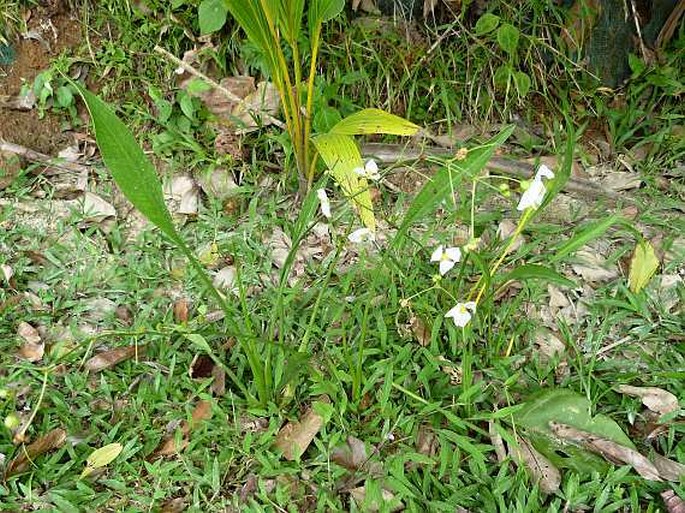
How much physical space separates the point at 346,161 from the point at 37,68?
1.19 metres

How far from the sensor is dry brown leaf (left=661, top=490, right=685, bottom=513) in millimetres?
1489

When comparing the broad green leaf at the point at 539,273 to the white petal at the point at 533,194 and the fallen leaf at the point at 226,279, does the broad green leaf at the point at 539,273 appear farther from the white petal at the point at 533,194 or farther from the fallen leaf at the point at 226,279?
the fallen leaf at the point at 226,279

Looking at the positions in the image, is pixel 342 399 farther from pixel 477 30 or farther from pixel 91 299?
pixel 477 30

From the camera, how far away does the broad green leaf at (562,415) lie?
5.26 feet

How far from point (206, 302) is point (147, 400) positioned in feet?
1.11

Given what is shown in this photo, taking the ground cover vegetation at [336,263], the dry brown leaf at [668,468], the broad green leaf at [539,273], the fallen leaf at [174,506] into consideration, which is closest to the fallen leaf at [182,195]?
the ground cover vegetation at [336,263]

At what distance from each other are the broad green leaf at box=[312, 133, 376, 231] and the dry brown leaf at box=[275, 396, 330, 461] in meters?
0.54

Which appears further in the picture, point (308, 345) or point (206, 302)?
point (206, 302)

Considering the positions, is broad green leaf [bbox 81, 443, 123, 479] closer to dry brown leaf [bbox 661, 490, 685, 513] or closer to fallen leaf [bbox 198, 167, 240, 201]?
fallen leaf [bbox 198, 167, 240, 201]

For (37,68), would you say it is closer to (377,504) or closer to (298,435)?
(298,435)

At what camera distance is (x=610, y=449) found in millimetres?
1581

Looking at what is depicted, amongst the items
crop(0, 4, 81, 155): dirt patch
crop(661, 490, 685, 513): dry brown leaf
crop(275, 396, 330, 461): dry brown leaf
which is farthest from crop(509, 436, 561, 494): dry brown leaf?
crop(0, 4, 81, 155): dirt patch

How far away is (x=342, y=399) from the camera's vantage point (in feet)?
5.48

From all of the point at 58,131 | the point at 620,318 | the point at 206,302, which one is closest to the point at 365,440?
the point at 206,302
